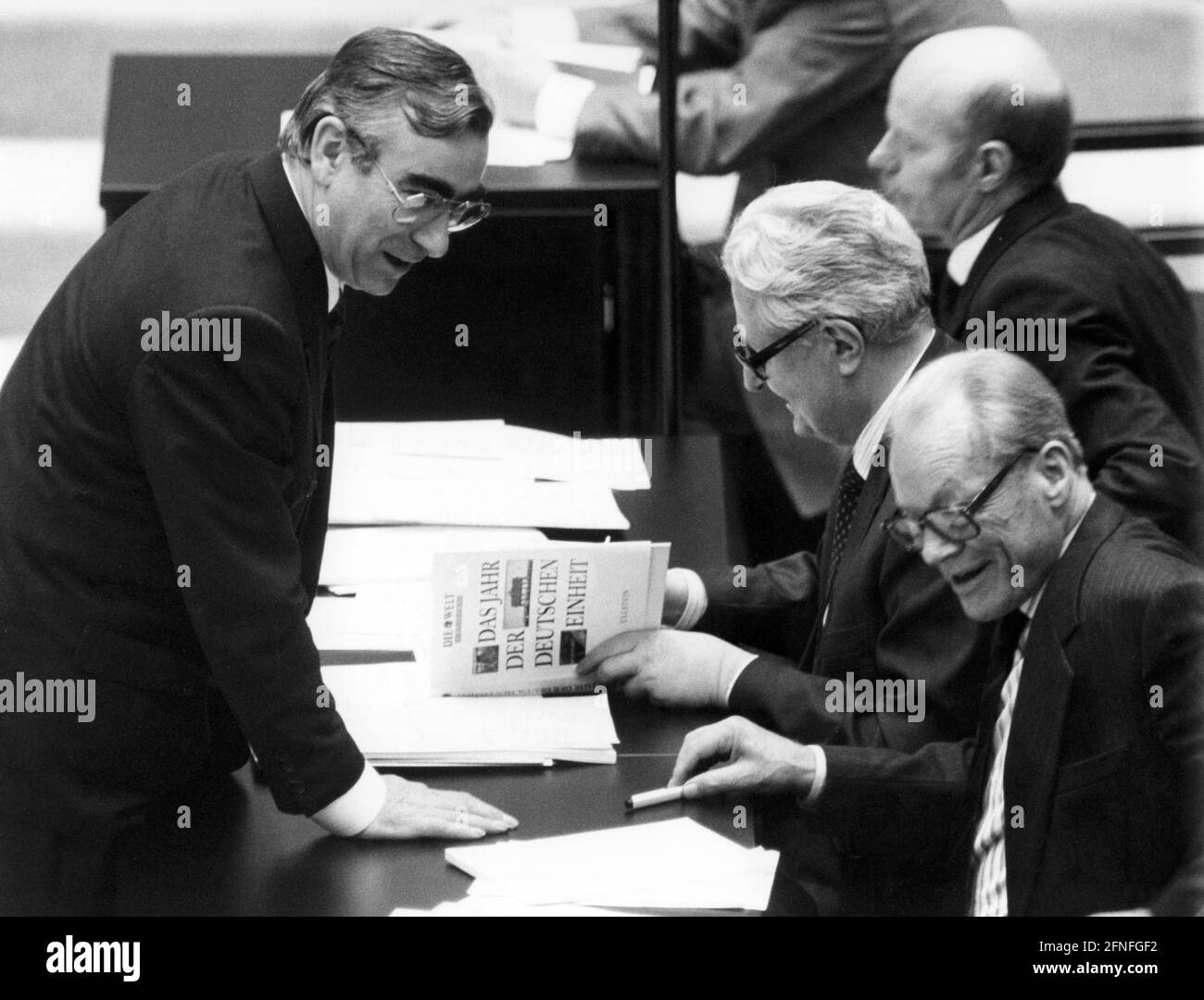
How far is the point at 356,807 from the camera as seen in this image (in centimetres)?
156

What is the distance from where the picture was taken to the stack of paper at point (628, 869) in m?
1.47

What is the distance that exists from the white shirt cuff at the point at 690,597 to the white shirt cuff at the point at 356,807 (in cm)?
74

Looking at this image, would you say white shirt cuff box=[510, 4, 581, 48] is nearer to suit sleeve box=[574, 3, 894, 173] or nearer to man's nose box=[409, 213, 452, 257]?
suit sleeve box=[574, 3, 894, 173]

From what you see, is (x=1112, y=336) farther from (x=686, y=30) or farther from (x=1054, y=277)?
(x=686, y=30)

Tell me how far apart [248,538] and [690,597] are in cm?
85

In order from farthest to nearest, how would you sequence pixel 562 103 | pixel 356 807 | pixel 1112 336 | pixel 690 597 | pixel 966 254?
pixel 562 103 → pixel 966 254 → pixel 1112 336 → pixel 690 597 → pixel 356 807

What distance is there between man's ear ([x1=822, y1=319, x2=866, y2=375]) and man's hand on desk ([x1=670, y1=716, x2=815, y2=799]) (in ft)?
1.53

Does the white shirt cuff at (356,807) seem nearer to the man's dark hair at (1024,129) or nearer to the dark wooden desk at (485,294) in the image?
the man's dark hair at (1024,129)

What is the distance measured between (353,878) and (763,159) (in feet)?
7.39

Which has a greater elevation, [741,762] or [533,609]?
[533,609]

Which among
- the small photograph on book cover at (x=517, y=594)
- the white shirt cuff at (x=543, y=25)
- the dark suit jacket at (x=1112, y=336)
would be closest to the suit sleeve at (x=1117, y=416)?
the dark suit jacket at (x=1112, y=336)

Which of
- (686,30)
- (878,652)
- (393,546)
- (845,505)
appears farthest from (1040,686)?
(686,30)

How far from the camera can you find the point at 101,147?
321 centimetres
